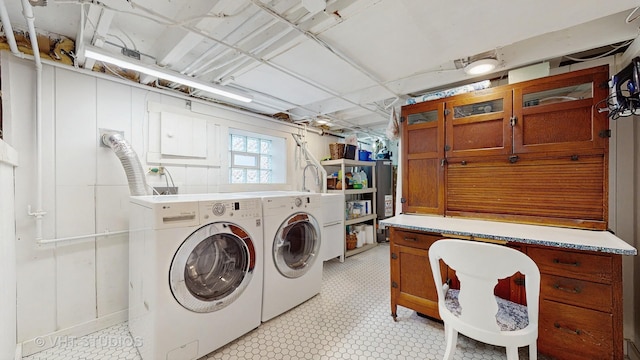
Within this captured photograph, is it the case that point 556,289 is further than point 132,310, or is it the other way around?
point 132,310

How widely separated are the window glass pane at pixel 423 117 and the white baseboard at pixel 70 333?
3.44m

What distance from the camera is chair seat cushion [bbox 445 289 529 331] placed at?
4.35 feet

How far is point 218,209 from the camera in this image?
5.79 ft

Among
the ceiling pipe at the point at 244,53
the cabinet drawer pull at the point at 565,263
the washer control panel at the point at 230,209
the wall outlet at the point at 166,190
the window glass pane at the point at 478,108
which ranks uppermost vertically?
the ceiling pipe at the point at 244,53

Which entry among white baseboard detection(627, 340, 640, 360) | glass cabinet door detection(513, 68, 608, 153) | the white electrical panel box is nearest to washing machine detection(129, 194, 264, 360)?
the white electrical panel box

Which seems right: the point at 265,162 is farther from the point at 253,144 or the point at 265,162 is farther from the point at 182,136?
the point at 182,136

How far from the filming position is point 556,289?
151cm

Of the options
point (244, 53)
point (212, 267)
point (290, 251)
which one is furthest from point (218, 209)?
point (244, 53)

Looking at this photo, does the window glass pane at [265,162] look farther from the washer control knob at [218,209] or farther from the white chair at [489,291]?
the white chair at [489,291]

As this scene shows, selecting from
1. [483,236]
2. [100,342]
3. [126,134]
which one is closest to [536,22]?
[483,236]

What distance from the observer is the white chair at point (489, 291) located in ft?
3.78

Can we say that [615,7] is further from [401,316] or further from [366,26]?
[401,316]

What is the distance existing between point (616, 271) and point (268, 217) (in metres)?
2.32

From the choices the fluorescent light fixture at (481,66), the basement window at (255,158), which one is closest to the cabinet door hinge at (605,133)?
the fluorescent light fixture at (481,66)
